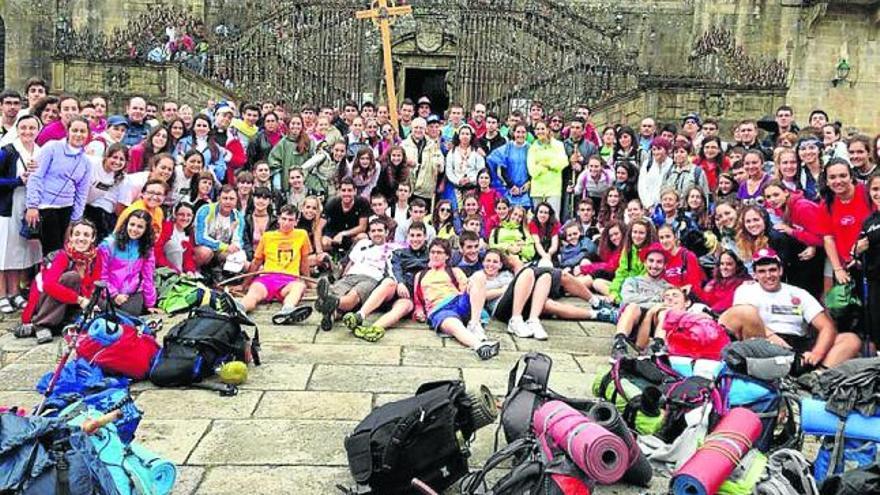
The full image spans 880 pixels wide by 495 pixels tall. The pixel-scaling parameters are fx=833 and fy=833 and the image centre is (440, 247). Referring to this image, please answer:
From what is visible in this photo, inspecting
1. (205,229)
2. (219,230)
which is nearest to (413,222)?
(219,230)

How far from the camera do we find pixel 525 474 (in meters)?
3.97

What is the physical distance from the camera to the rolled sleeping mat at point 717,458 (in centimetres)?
390

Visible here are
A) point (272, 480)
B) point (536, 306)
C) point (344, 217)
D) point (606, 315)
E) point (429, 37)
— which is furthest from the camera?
point (429, 37)

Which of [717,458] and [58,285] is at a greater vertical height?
[58,285]

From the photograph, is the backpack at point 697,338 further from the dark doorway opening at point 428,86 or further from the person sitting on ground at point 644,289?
the dark doorway opening at point 428,86

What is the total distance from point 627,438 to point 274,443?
2163mm

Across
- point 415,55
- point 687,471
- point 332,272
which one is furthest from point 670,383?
point 415,55

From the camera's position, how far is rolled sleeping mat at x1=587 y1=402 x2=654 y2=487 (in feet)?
13.6

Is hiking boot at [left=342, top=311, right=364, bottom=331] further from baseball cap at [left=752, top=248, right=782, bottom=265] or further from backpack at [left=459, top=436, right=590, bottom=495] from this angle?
backpack at [left=459, top=436, right=590, bottom=495]

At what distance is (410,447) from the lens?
4.29 m

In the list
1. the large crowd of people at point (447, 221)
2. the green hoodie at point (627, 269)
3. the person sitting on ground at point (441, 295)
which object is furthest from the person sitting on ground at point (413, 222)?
the green hoodie at point (627, 269)

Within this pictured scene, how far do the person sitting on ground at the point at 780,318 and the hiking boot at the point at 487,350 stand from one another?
188 centimetres

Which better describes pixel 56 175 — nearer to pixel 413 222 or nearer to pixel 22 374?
pixel 22 374

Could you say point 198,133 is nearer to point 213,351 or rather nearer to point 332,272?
point 332,272
